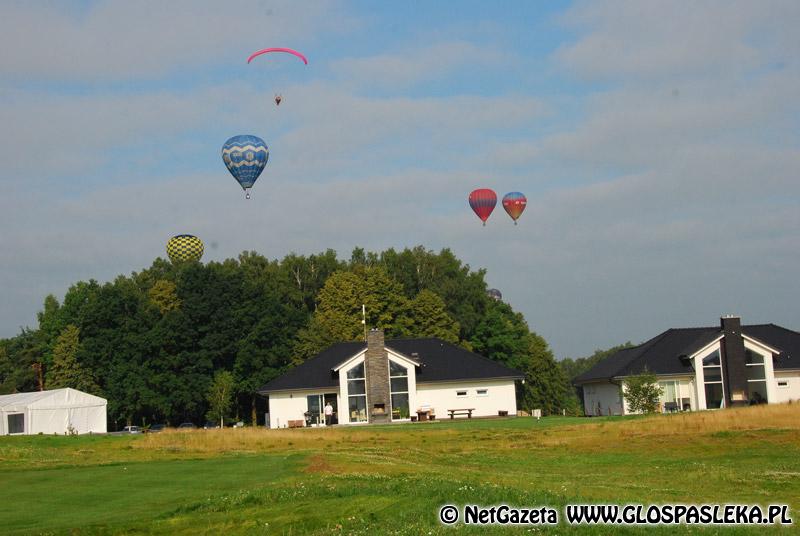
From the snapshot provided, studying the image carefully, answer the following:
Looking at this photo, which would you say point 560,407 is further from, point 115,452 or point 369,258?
point 115,452

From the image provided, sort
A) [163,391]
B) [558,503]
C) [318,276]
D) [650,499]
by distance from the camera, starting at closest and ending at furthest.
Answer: [558,503], [650,499], [163,391], [318,276]

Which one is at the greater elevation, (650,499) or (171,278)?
(171,278)

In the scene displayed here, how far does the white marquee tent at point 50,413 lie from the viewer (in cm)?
6197

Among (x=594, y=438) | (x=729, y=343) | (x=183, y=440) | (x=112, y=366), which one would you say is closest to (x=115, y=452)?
(x=183, y=440)

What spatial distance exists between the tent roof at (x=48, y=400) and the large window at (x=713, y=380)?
37.8 metres

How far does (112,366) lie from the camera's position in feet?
247

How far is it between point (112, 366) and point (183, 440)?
127 feet

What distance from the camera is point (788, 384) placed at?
58.4 m

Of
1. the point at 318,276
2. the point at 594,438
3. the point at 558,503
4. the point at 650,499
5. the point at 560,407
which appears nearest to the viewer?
the point at 558,503

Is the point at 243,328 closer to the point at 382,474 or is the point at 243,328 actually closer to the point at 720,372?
the point at 720,372

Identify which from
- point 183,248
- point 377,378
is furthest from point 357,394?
point 183,248

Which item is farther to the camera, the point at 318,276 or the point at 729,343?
the point at 318,276

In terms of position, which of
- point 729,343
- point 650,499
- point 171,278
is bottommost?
point 650,499

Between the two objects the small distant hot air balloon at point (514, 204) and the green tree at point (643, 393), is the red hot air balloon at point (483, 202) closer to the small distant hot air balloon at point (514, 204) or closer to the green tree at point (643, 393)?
the small distant hot air balloon at point (514, 204)
